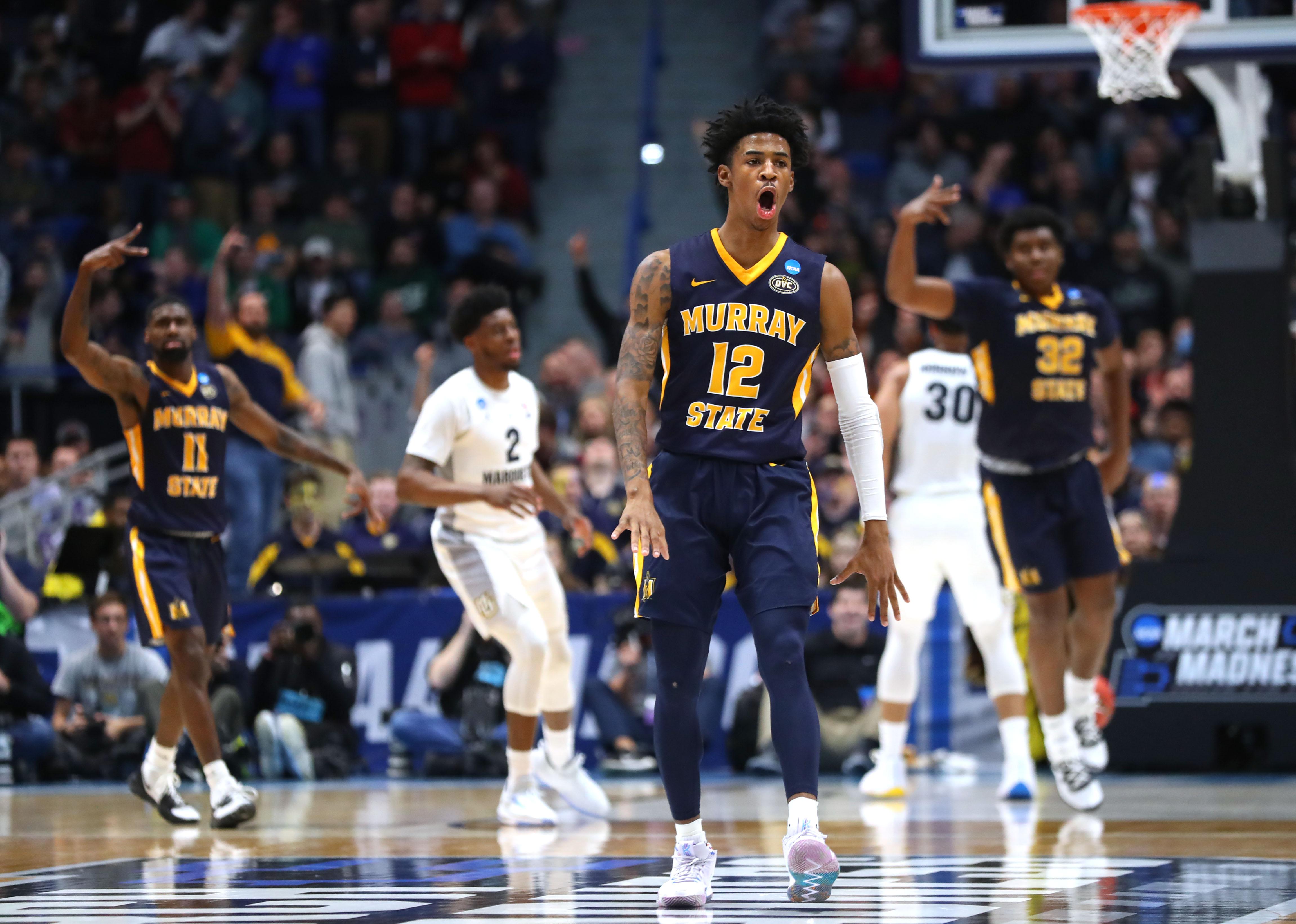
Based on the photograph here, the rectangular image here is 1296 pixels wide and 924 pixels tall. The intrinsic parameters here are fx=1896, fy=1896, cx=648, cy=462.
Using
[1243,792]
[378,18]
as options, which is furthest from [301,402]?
[1243,792]

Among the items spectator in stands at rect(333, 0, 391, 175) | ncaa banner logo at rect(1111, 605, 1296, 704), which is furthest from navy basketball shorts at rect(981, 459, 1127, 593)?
spectator in stands at rect(333, 0, 391, 175)

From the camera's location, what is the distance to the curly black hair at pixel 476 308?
9133mm

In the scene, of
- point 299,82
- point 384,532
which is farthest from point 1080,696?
point 299,82

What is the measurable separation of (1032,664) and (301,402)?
25.5 feet

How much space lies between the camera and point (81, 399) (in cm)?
1775

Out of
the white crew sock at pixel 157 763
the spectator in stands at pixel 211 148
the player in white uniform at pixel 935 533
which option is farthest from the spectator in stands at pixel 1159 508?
the spectator in stands at pixel 211 148

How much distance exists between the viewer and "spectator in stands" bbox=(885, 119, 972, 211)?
736 inches

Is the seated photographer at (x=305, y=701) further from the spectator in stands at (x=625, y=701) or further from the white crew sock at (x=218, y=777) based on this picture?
the white crew sock at (x=218, y=777)

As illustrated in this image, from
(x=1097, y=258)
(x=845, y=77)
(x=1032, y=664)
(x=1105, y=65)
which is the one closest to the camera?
(x=1032, y=664)

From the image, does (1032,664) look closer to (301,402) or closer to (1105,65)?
(1105,65)

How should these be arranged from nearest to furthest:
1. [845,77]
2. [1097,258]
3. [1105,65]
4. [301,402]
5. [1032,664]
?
1. [1032,664]
2. [1105,65]
3. [301,402]
4. [1097,258]
5. [845,77]

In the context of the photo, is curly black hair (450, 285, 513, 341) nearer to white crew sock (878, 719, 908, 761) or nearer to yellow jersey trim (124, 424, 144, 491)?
yellow jersey trim (124, 424, 144, 491)

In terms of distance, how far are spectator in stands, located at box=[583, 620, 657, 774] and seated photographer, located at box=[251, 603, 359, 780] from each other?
1631 mm

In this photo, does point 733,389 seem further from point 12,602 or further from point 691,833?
point 12,602
